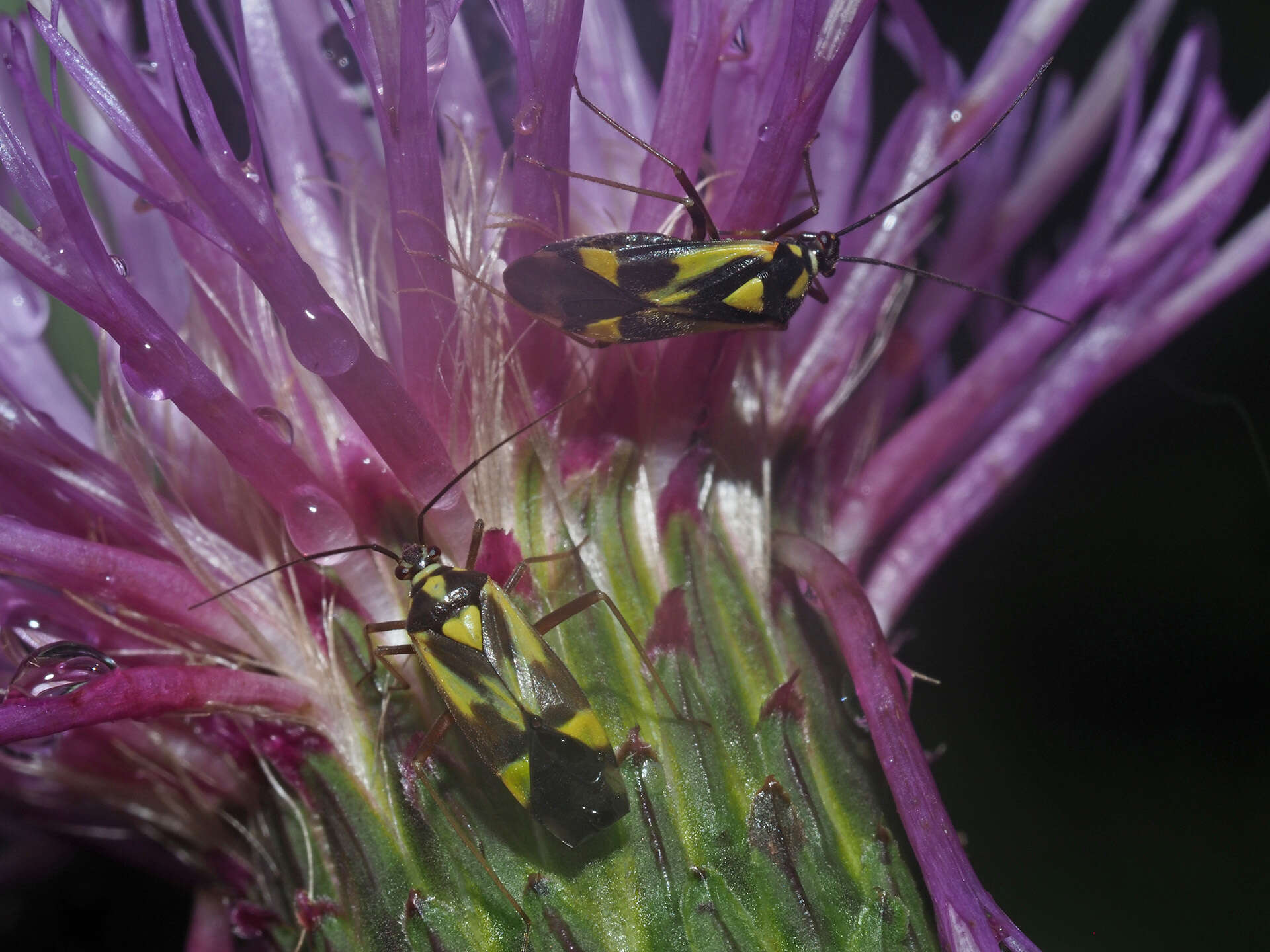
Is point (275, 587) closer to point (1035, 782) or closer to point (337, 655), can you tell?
point (337, 655)

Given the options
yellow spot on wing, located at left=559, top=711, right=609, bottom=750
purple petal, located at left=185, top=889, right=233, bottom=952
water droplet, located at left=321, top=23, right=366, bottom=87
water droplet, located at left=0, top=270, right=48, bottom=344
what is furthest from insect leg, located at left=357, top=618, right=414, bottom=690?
water droplet, located at left=321, top=23, right=366, bottom=87

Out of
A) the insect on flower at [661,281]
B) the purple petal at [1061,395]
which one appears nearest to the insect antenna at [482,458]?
the insect on flower at [661,281]

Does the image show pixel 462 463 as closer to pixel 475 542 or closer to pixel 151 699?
pixel 475 542

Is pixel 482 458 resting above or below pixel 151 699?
above

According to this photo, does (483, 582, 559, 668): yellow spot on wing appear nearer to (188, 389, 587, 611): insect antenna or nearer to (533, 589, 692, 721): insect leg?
(533, 589, 692, 721): insect leg

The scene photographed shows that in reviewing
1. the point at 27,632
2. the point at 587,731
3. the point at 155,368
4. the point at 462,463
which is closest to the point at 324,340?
the point at 155,368

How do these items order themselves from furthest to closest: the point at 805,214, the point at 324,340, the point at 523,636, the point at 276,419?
the point at 805,214
the point at 276,419
the point at 523,636
the point at 324,340

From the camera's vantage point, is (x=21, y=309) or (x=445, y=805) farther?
(x=21, y=309)

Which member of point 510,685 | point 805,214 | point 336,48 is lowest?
point 510,685
